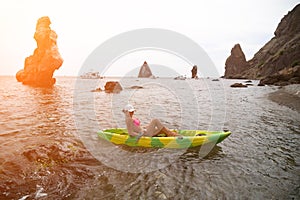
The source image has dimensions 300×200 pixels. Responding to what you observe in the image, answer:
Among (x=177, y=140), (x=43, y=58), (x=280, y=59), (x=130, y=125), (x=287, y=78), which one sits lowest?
(x=177, y=140)

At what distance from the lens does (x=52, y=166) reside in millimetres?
6570

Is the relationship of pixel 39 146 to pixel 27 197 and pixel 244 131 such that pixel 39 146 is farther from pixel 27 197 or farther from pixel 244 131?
pixel 244 131

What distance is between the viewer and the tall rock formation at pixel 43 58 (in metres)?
57.6

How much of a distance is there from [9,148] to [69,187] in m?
4.53

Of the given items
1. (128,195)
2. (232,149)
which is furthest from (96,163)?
(232,149)

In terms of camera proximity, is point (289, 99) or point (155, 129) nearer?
point (155, 129)

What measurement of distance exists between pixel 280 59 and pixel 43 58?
2766 inches

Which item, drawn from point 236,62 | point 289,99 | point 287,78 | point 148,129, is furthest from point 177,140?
point 236,62

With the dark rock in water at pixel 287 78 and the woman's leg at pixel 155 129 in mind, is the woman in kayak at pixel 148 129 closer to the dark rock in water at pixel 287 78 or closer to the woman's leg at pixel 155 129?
the woman's leg at pixel 155 129

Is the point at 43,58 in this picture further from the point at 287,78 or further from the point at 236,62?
the point at 236,62

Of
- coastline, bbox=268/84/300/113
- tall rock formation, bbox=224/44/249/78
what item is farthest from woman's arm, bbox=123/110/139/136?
tall rock formation, bbox=224/44/249/78

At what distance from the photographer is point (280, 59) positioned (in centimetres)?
5825

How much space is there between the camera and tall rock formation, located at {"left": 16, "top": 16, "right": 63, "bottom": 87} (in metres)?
57.6

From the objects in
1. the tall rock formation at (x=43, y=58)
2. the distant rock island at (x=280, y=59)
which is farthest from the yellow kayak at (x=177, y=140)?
the tall rock formation at (x=43, y=58)
